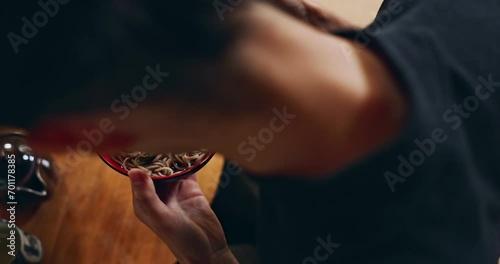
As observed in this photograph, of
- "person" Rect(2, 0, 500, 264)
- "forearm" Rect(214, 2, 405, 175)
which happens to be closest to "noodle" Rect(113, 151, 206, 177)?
"person" Rect(2, 0, 500, 264)

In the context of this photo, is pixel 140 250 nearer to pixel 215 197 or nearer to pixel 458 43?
pixel 215 197

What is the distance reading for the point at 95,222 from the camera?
0.82 metres

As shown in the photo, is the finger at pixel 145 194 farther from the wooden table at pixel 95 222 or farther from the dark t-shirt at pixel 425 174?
the dark t-shirt at pixel 425 174

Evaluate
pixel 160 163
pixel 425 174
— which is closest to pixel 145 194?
pixel 160 163

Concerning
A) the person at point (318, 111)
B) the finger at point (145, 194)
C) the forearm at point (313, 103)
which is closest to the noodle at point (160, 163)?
the finger at point (145, 194)

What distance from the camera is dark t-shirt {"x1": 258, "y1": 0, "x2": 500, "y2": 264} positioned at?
395mm

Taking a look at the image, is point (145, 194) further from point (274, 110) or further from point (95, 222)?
point (274, 110)

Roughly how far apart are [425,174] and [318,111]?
144 mm

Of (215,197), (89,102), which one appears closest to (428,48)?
(89,102)

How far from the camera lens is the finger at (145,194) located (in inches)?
25.9

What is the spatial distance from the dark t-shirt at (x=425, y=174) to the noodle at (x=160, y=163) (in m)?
0.29

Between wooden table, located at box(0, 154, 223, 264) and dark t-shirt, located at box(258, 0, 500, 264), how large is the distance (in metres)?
0.38

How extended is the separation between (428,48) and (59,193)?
2.13 feet

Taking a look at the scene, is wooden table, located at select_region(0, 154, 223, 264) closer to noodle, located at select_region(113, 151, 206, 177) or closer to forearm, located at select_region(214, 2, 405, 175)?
noodle, located at select_region(113, 151, 206, 177)
